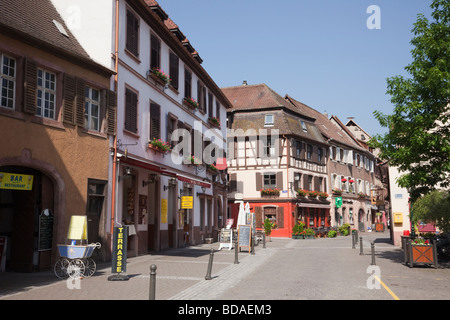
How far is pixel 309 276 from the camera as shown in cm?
1216

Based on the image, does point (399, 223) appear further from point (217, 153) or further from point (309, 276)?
point (309, 276)

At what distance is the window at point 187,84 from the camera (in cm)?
2339

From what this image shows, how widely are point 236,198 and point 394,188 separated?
16.7m

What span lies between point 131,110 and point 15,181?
19.8 feet

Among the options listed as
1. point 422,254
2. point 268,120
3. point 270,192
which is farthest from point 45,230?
point 268,120

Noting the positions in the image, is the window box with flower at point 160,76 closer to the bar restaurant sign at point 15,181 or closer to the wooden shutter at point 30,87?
the wooden shutter at point 30,87

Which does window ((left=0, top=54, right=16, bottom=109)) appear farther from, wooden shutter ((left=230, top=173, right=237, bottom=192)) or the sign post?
wooden shutter ((left=230, top=173, right=237, bottom=192))

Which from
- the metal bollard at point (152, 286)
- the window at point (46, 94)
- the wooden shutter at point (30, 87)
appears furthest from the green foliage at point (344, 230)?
the metal bollard at point (152, 286)

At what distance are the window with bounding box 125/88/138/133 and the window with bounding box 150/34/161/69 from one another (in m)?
2.58

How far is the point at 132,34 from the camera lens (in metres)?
17.2

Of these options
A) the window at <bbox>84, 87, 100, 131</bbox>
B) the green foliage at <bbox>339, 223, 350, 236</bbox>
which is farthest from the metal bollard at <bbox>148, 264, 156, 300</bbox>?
the green foliage at <bbox>339, 223, 350, 236</bbox>

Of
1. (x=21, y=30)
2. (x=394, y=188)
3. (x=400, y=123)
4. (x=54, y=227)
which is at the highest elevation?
(x=21, y=30)
